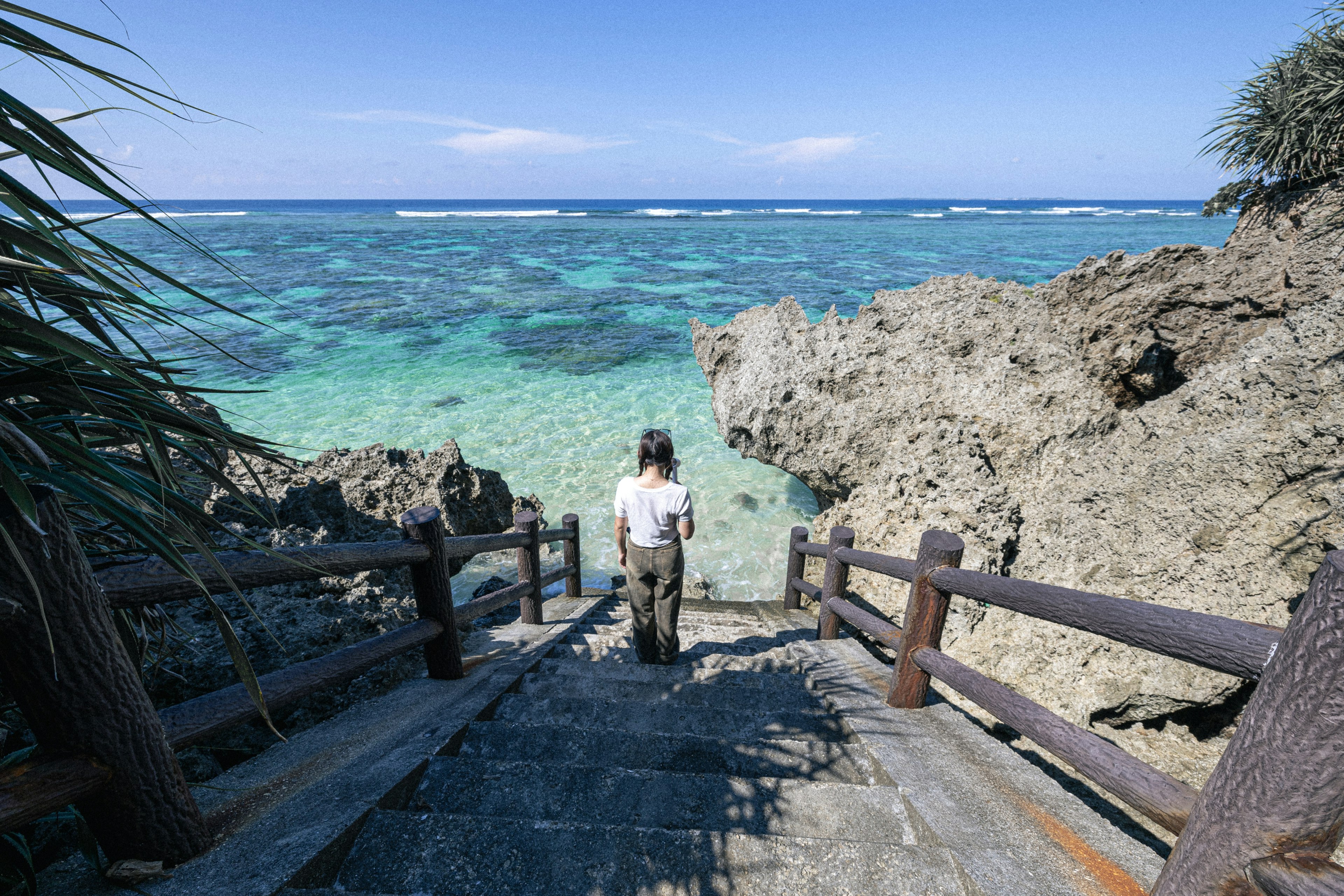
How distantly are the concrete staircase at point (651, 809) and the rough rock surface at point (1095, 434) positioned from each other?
2262 millimetres

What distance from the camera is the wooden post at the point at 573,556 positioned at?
624 cm

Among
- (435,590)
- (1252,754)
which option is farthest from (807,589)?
(1252,754)

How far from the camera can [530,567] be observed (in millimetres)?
4902

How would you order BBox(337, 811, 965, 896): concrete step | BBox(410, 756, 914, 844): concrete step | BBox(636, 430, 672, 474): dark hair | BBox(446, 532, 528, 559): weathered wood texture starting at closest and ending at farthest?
1. BBox(337, 811, 965, 896): concrete step
2. BBox(410, 756, 914, 844): concrete step
3. BBox(446, 532, 528, 559): weathered wood texture
4. BBox(636, 430, 672, 474): dark hair

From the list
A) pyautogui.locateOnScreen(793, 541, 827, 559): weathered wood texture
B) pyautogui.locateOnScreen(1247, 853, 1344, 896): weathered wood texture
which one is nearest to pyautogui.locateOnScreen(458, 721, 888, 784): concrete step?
pyautogui.locateOnScreen(1247, 853, 1344, 896): weathered wood texture

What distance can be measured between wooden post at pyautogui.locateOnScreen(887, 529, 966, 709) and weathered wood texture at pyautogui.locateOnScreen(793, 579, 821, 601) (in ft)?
6.09

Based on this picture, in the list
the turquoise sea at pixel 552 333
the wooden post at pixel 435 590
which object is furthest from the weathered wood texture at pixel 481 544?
the turquoise sea at pixel 552 333

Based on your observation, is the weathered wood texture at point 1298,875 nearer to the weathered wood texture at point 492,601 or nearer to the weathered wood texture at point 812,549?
the weathered wood texture at point 492,601

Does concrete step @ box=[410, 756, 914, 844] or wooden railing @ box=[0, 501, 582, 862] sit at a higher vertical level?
wooden railing @ box=[0, 501, 582, 862]

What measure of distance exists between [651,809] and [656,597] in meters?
1.83

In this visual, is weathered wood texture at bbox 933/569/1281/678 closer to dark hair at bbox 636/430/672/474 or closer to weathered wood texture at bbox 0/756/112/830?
dark hair at bbox 636/430/672/474

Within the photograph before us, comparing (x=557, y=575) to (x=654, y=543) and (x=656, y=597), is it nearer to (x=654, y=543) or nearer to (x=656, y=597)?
(x=656, y=597)

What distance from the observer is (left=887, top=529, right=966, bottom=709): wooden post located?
2.68 m

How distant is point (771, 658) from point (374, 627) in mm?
2823
